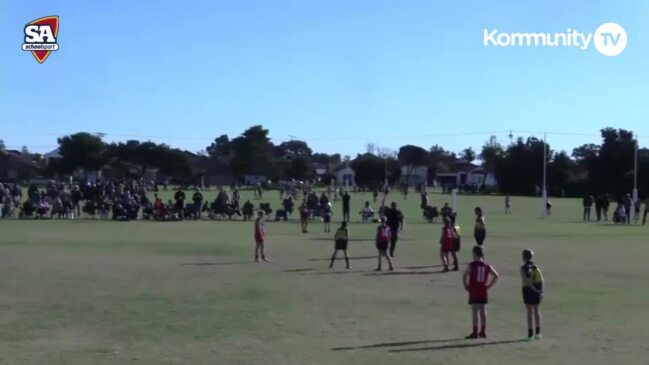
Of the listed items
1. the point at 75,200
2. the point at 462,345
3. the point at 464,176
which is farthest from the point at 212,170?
the point at 462,345

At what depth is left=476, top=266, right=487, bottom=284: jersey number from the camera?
39.1ft

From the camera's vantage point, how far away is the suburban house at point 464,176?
471 ft

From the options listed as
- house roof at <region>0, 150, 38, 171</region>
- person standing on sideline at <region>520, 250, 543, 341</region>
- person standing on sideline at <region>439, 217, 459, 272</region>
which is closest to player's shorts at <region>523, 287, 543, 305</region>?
person standing on sideline at <region>520, 250, 543, 341</region>

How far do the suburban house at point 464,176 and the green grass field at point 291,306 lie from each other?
111804 mm

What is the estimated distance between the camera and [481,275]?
39.2 ft

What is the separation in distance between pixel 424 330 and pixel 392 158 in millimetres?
141784

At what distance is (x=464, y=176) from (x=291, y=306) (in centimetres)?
13452

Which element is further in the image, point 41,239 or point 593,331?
point 41,239

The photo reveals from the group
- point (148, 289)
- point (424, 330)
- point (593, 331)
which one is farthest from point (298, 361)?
point (148, 289)

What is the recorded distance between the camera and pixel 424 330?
12422 mm

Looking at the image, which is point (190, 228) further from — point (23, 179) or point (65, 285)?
point (23, 179)

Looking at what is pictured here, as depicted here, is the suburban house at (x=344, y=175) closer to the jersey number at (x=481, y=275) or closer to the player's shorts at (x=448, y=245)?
the player's shorts at (x=448, y=245)

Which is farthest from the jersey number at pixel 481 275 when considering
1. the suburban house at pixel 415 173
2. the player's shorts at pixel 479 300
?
the suburban house at pixel 415 173

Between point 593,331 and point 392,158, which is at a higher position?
point 392,158
